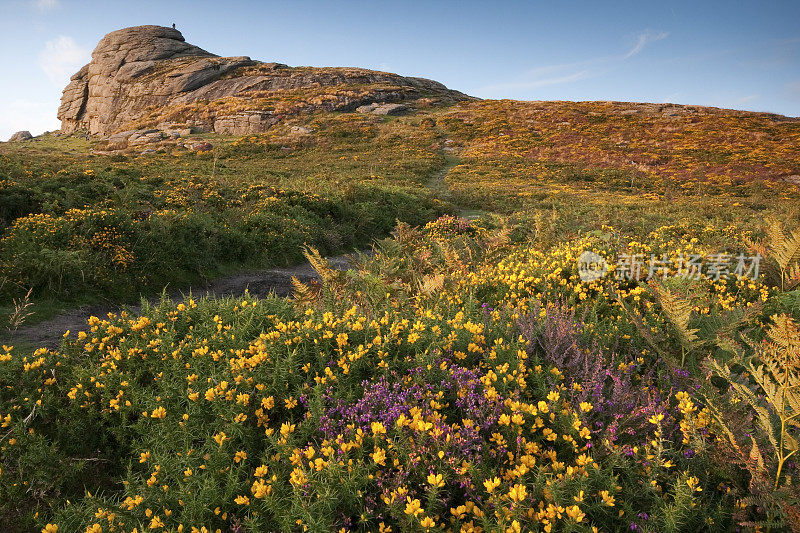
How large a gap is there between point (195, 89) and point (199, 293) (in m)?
79.7

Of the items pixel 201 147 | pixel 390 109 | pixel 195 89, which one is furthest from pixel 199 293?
pixel 195 89

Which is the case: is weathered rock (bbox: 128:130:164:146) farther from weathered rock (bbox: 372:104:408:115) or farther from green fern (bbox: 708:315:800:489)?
green fern (bbox: 708:315:800:489)

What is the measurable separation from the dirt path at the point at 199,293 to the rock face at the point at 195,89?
5370 cm

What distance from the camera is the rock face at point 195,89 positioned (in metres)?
61.8

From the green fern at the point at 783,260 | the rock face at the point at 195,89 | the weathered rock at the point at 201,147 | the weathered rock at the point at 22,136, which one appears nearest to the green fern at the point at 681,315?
the green fern at the point at 783,260

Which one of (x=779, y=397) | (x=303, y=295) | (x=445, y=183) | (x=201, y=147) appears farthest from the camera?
(x=201, y=147)

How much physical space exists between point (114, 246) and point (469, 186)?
23.0 m

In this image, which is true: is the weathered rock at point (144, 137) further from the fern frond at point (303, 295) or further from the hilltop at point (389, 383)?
the fern frond at point (303, 295)

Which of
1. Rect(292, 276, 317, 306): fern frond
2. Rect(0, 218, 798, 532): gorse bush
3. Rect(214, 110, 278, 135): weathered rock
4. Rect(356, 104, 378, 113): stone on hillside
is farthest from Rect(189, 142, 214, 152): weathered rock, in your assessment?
Rect(0, 218, 798, 532): gorse bush

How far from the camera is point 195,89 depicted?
239 ft

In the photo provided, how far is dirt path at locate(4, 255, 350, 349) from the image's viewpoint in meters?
5.79

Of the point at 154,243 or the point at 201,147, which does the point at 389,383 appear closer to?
the point at 154,243

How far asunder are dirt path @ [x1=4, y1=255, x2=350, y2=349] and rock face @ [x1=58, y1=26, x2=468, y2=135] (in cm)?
5370

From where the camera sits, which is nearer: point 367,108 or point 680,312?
point 680,312
